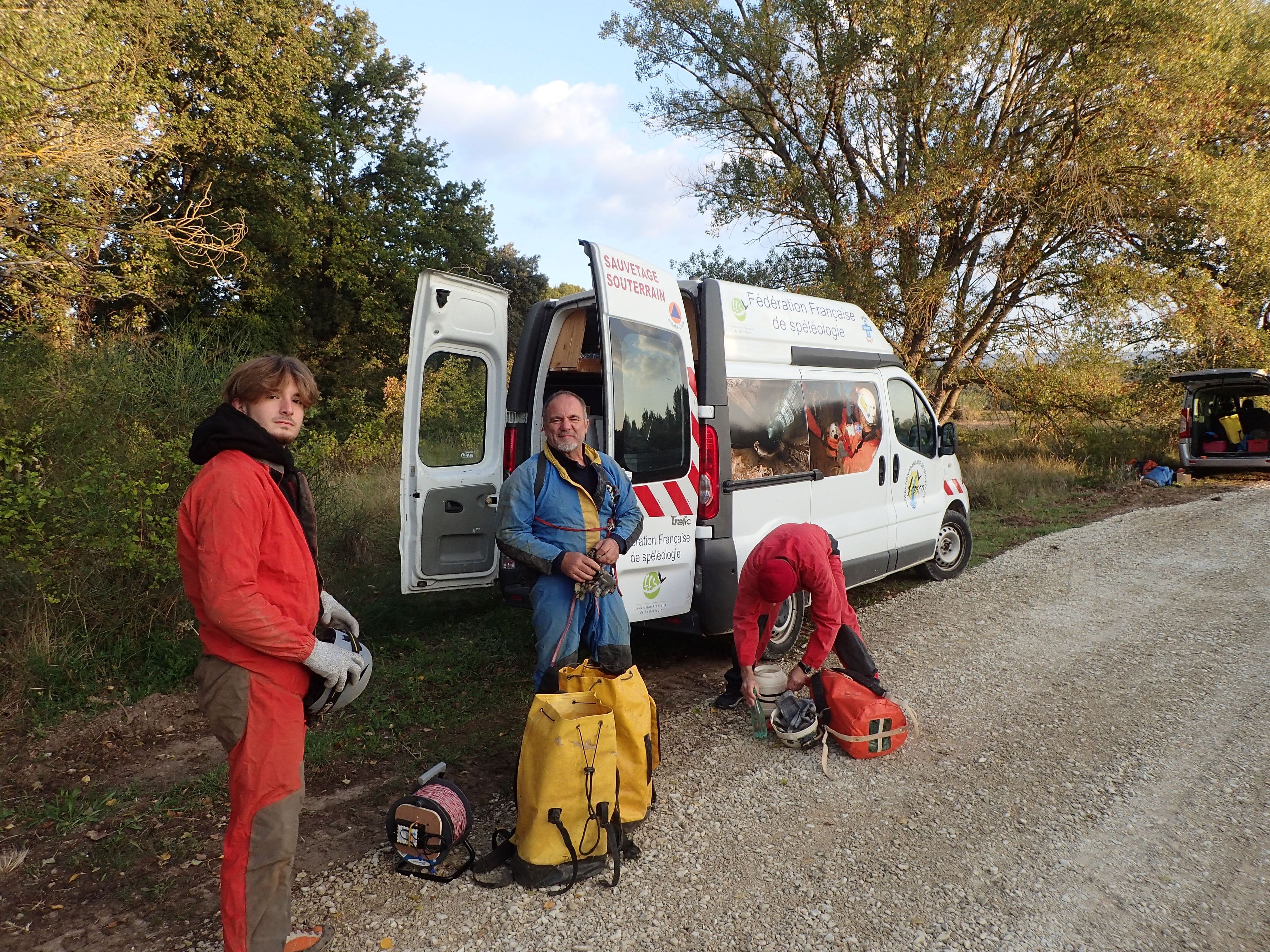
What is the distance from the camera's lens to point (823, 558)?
3949 mm

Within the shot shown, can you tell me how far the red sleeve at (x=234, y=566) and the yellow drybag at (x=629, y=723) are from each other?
1313 mm

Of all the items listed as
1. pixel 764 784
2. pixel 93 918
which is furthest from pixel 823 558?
pixel 93 918

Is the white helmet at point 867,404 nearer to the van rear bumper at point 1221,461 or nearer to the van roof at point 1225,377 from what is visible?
the van roof at point 1225,377

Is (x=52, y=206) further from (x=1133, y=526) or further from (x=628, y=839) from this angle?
(x=1133, y=526)

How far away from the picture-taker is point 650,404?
14.9ft

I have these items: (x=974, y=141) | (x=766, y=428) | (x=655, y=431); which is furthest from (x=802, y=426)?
(x=974, y=141)

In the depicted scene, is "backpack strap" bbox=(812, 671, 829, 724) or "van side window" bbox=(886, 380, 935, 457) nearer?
"backpack strap" bbox=(812, 671, 829, 724)

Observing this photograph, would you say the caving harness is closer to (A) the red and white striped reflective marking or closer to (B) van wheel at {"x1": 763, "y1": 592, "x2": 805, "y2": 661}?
(A) the red and white striped reflective marking

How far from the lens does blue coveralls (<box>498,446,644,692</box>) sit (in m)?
3.43

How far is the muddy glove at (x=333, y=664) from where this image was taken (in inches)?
89.6

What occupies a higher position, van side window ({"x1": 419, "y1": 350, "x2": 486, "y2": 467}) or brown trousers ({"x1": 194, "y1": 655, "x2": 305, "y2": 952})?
van side window ({"x1": 419, "y1": 350, "x2": 486, "y2": 467})

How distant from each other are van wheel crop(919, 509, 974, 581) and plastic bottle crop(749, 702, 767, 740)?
13.3 feet

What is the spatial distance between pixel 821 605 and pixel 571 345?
8.30 ft

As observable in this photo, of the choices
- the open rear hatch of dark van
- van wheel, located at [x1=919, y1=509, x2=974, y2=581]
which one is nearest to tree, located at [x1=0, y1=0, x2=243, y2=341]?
van wheel, located at [x1=919, y1=509, x2=974, y2=581]
